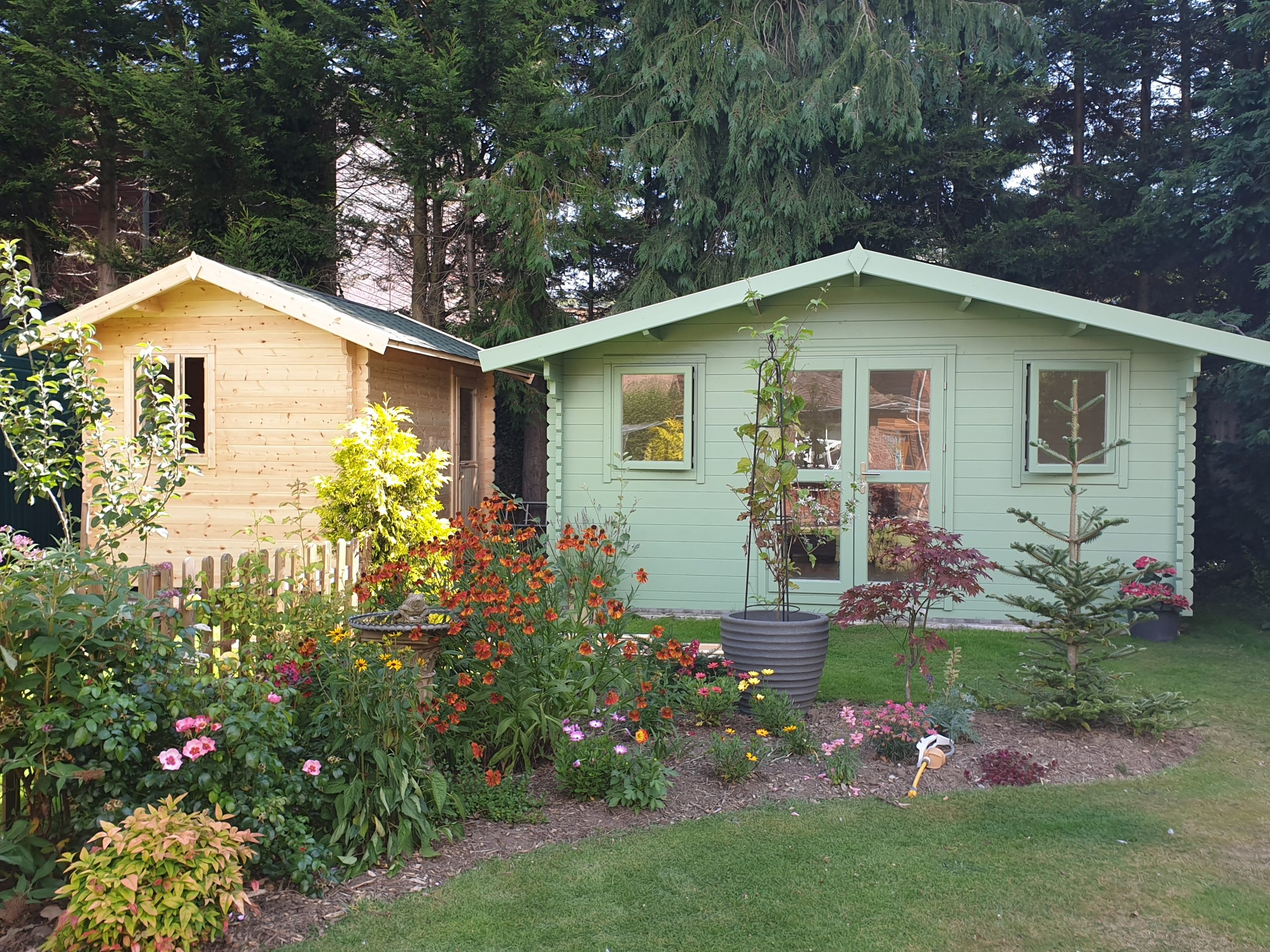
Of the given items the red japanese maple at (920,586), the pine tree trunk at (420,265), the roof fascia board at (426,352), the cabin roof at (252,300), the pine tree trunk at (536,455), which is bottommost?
the red japanese maple at (920,586)

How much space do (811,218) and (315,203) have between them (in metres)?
7.83

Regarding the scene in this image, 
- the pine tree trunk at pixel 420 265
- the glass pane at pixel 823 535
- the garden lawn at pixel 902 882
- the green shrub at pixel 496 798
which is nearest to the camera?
the garden lawn at pixel 902 882

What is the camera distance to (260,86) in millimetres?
14867

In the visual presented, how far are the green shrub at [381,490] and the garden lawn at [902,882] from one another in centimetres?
457

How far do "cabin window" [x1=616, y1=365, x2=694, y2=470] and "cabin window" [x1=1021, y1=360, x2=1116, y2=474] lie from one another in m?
2.90

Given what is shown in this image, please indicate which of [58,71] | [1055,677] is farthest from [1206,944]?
[58,71]

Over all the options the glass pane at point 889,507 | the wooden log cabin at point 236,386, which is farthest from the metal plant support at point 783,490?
the wooden log cabin at point 236,386

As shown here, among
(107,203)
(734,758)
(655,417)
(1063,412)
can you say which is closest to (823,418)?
(655,417)

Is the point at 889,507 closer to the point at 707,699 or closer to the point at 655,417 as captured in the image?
the point at 655,417

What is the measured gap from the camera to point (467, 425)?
13.1 m

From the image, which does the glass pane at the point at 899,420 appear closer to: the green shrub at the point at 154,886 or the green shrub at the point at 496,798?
the green shrub at the point at 496,798

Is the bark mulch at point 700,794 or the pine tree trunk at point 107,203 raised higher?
the pine tree trunk at point 107,203

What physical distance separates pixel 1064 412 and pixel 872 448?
5.30 ft

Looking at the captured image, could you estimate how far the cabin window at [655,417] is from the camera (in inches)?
345
